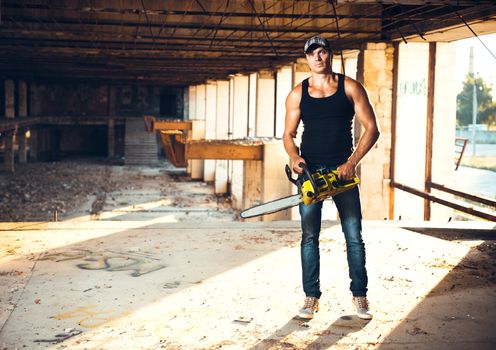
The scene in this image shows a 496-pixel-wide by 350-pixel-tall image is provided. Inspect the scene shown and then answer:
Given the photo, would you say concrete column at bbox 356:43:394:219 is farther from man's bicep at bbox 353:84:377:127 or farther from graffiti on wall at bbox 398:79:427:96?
man's bicep at bbox 353:84:377:127

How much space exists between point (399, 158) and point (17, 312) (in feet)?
28.3

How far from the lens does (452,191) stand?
10766mm

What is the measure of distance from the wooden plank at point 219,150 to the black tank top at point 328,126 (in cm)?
960

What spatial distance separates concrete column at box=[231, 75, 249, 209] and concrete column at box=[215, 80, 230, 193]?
2217 mm

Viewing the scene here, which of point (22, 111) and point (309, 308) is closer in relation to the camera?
point (309, 308)

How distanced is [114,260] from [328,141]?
2729 mm

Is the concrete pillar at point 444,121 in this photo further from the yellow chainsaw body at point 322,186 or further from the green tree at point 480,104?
the green tree at point 480,104

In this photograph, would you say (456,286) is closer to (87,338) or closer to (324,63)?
(324,63)

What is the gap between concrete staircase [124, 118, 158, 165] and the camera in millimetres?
33594

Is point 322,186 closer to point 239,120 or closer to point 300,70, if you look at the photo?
point 300,70

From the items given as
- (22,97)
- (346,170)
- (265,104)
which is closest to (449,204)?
(346,170)

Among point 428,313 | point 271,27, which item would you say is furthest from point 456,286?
point 271,27

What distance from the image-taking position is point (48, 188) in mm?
21875

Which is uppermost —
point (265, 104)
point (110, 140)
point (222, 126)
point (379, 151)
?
point (265, 104)
